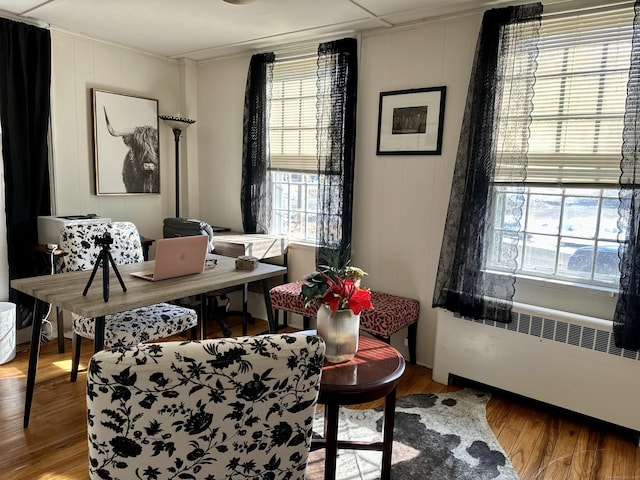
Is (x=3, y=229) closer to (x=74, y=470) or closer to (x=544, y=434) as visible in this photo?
(x=74, y=470)

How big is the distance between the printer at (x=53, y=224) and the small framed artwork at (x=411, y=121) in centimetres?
214

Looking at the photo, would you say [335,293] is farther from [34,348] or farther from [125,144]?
[125,144]

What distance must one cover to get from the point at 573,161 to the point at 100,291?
98.5 inches

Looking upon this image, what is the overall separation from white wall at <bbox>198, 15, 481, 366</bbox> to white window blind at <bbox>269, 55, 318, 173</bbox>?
455mm

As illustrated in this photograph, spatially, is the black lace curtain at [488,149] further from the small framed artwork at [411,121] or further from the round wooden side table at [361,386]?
the round wooden side table at [361,386]

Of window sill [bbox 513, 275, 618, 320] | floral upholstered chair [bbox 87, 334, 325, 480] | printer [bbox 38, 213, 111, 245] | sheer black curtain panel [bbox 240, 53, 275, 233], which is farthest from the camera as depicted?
sheer black curtain panel [bbox 240, 53, 275, 233]

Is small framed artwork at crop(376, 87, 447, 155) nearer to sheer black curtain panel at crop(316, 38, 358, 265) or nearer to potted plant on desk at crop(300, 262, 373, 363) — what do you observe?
sheer black curtain panel at crop(316, 38, 358, 265)

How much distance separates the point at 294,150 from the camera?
3686 millimetres

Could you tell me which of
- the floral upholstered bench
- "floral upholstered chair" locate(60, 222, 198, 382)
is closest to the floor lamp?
"floral upholstered chair" locate(60, 222, 198, 382)

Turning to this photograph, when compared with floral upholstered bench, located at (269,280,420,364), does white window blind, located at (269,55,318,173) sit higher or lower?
higher

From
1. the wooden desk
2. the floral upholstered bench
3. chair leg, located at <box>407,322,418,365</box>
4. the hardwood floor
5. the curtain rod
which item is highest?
the curtain rod

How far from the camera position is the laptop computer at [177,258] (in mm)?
2207

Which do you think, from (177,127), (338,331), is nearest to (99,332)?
(338,331)

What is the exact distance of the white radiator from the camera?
2305 mm
